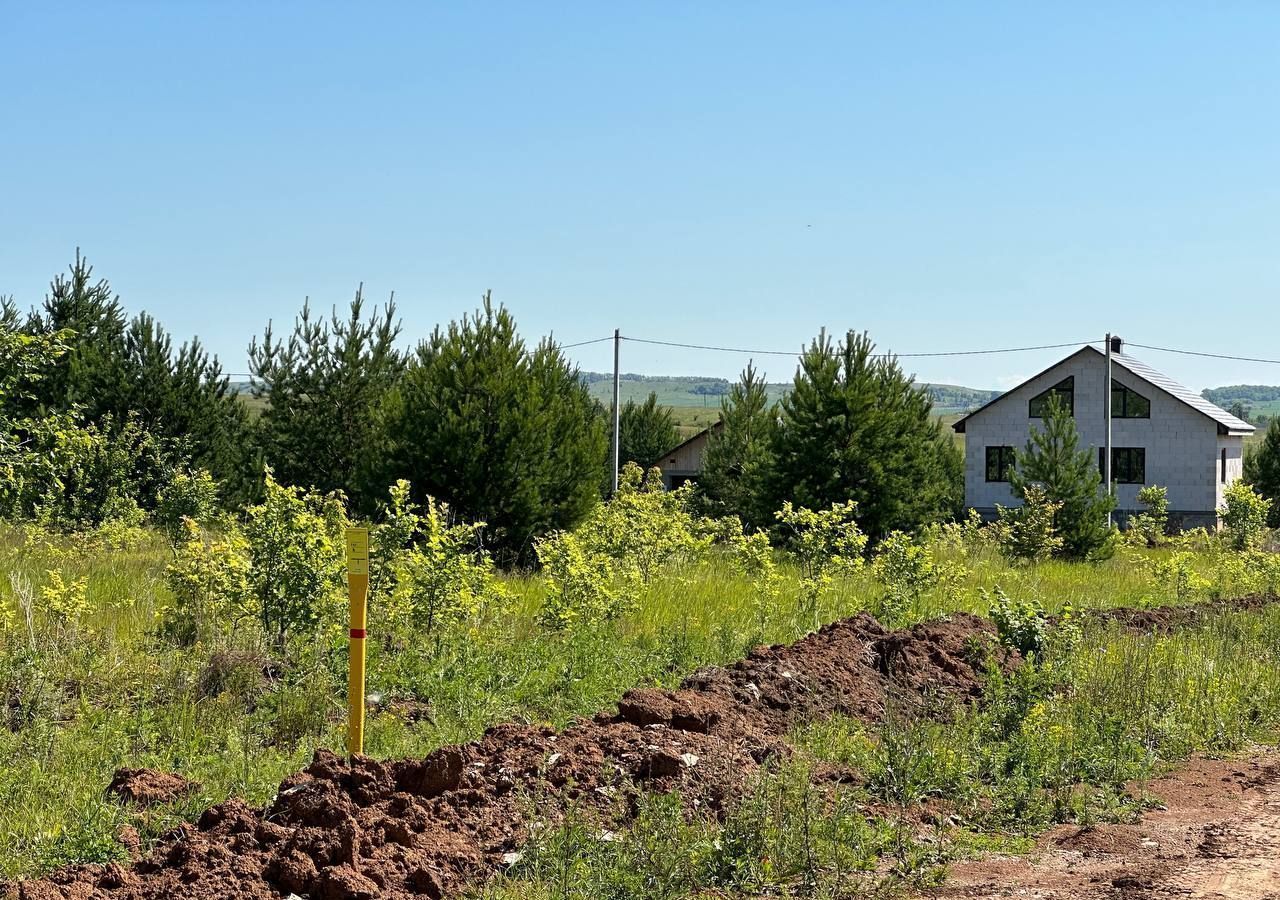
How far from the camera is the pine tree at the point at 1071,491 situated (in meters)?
26.7

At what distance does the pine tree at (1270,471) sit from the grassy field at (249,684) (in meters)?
36.4

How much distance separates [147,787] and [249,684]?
2381 mm

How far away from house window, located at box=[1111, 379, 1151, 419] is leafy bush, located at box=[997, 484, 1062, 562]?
23663mm

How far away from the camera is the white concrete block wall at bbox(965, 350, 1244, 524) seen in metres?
45.3

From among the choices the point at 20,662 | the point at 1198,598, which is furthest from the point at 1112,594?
the point at 20,662

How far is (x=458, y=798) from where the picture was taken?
6453 millimetres

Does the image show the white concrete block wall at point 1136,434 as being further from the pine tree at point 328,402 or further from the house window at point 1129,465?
the pine tree at point 328,402

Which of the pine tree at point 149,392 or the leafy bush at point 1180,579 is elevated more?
the pine tree at point 149,392

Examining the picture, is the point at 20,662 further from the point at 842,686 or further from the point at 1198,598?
the point at 1198,598

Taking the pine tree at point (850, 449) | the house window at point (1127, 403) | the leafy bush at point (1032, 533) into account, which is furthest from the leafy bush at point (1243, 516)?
the house window at point (1127, 403)

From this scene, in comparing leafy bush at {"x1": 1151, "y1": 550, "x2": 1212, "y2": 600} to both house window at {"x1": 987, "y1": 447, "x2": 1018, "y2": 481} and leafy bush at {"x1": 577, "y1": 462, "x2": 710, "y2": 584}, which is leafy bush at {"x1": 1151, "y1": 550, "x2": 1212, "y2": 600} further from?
house window at {"x1": 987, "y1": 447, "x2": 1018, "y2": 481}

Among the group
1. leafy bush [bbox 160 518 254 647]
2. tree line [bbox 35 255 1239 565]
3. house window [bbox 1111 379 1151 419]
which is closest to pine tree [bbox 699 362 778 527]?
tree line [bbox 35 255 1239 565]

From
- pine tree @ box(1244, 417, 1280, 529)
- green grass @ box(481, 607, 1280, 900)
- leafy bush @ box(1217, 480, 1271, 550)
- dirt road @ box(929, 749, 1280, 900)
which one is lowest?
dirt road @ box(929, 749, 1280, 900)

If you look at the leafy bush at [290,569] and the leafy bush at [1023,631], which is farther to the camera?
the leafy bush at [1023,631]
